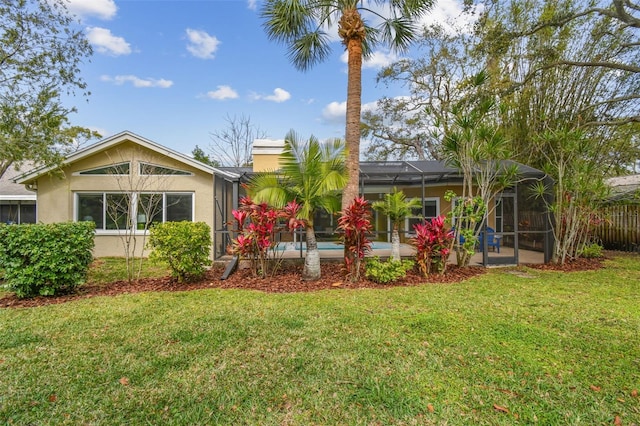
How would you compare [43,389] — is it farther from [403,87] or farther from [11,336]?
[403,87]

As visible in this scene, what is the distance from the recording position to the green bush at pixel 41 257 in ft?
18.8

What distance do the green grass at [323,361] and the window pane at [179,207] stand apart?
6.04m

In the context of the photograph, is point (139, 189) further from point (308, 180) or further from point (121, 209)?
point (308, 180)

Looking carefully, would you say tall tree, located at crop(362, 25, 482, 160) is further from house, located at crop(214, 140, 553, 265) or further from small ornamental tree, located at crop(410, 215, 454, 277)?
small ornamental tree, located at crop(410, 215, 454, 277)

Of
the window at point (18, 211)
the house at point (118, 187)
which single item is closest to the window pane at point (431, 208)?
the house at point (118, 187)

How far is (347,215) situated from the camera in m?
7.09

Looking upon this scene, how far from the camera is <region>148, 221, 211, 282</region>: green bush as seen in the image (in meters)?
6.81

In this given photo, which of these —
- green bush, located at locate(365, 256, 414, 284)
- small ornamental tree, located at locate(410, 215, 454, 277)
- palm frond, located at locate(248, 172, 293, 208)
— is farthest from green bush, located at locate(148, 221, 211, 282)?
small ornamental tree, located at locate(410, 215, 454, 277)

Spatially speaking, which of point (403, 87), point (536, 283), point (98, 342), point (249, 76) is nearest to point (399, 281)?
point (536, 283)

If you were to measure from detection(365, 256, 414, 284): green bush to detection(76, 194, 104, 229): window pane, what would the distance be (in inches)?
402

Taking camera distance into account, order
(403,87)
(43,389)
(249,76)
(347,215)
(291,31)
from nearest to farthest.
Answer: (43,389) < (347,215) < (291,31) < (249,76) < (403,87)

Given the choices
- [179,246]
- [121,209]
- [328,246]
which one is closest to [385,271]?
[179,246]

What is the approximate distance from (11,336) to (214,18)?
471 inches

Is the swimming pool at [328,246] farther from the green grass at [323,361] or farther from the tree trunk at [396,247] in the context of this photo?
the green grass at [323,361]
